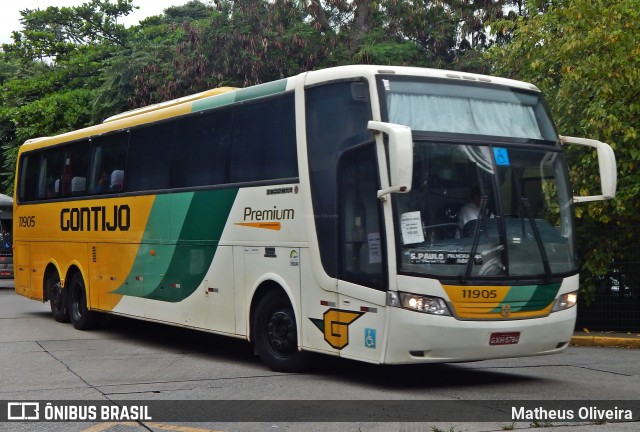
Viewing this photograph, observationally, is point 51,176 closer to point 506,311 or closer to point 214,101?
point 214,101

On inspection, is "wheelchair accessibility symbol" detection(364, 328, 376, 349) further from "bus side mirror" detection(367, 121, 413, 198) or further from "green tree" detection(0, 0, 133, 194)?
"green tree" detection(0, 0, 133, 194)

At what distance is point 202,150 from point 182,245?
1366 mm

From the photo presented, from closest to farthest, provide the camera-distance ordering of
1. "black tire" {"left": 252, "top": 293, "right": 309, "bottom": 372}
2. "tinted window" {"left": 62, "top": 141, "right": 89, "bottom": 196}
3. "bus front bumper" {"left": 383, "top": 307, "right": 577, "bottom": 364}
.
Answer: "bus front bumper" {"left": 383, "top": 307, "right": 577, "bottom": 364} < "black tire" {"left": 252, "top": 293, "right": 309, "bottom": 372} < "tinted window" {"left": 62, "top": 141, "right": 89, "bottom": 196}

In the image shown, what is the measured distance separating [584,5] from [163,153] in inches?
279

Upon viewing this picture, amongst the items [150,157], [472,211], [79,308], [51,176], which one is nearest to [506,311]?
[472,211]

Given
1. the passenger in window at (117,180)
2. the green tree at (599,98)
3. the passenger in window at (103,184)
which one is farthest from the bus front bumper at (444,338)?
the passenger in window at (103,184)

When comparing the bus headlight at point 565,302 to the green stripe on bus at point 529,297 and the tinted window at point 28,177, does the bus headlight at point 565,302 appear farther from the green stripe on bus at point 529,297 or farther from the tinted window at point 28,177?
the tinted window at point 28,177

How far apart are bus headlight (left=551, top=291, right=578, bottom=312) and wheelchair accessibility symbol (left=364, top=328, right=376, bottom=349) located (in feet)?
6.40

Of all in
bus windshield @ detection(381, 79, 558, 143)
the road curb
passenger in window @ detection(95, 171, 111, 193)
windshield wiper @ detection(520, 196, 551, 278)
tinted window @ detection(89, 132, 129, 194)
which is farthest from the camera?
passenger in window @ detection(95, 171, 111, 193)

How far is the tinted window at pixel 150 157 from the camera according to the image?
1391 cm

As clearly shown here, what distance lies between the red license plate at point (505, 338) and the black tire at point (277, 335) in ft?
7.58

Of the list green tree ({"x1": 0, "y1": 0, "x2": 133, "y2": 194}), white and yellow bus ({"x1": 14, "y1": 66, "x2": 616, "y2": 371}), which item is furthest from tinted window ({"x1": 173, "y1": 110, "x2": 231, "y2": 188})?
green tree ({"x1": 0, "y1": 0, "x2": 133, "y2": 194})

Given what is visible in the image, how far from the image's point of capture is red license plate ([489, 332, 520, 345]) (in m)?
9.74

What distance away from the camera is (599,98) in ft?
50.7
